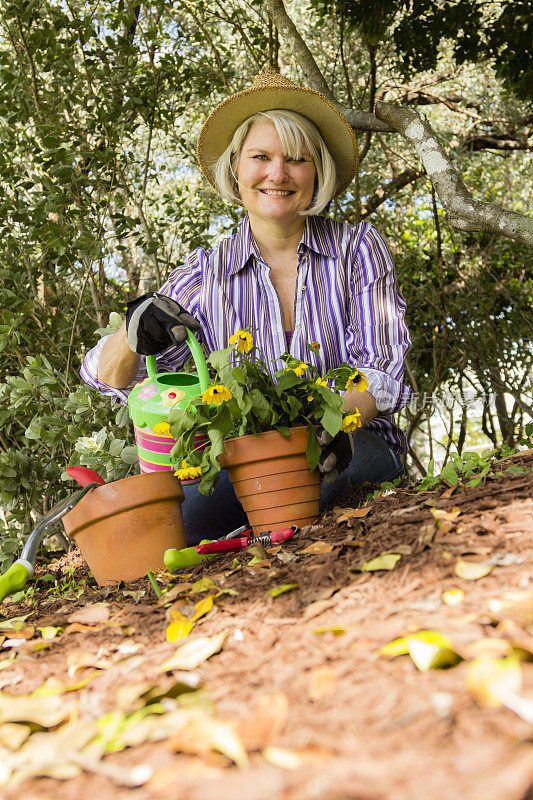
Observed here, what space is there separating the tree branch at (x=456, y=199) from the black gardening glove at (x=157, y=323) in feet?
3.69

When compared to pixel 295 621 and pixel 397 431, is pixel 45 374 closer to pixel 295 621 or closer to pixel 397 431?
pixel 397 431

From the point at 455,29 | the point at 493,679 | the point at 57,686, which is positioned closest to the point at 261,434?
the point at 57,686

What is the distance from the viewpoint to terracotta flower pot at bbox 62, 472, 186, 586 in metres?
1.60

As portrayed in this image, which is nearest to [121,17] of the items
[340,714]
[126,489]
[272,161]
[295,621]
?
[272,161]

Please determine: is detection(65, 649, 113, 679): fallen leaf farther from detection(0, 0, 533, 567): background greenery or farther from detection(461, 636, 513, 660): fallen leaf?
detection(0, 0, 533, 567): background greenery

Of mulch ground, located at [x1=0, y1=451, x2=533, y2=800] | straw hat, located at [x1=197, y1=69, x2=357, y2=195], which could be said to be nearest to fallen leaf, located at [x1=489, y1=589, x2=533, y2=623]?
mulch ground, located at [x1=0, y1=451, x2=533, y2=800]

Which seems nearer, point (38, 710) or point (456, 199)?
point (38, 710)

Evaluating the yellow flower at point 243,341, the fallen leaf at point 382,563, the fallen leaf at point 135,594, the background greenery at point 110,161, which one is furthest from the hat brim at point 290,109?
the fallen leaf at point 382,563

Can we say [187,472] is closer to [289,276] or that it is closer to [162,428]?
[162,428]

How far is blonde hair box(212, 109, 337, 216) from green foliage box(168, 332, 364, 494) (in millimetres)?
1035

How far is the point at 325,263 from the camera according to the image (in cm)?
250

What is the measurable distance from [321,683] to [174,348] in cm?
172

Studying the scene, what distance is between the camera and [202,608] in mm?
1116

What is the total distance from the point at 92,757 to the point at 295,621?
1.13 feet
